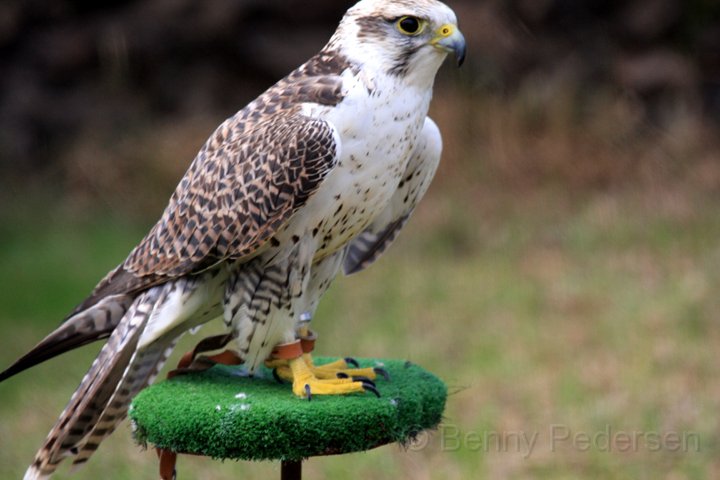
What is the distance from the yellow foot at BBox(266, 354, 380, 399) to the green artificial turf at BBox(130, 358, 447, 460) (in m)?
0.02

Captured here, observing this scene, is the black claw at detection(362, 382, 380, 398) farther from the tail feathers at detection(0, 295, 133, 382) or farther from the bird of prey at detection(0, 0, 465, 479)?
the tail feathers at detection(0, 295, 133, 382)

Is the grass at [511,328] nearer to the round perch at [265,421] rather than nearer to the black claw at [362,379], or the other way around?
the black claw at [362,379]

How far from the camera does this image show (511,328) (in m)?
5.36

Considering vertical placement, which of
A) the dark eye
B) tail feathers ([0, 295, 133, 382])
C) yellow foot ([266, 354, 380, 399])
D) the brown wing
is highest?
the dark eye

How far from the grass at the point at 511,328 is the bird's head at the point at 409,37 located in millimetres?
2014

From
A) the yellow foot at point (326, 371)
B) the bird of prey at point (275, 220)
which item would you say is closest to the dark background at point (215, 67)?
the yellow foot at point (326, 371)

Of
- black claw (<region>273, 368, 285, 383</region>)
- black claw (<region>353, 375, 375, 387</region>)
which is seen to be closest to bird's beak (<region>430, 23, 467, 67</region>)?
black claw (<region>353, 375, 375, 387</region>)

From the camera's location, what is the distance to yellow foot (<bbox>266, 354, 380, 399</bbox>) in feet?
7.56

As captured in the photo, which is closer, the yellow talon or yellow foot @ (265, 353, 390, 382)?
the yellow talon

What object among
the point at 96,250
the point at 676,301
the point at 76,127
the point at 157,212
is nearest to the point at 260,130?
the point at 676,301

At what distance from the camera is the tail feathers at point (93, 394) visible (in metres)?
2.39

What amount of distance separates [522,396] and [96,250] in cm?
327

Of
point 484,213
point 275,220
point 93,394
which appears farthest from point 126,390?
point 484,213

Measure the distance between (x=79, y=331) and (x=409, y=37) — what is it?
102cm
